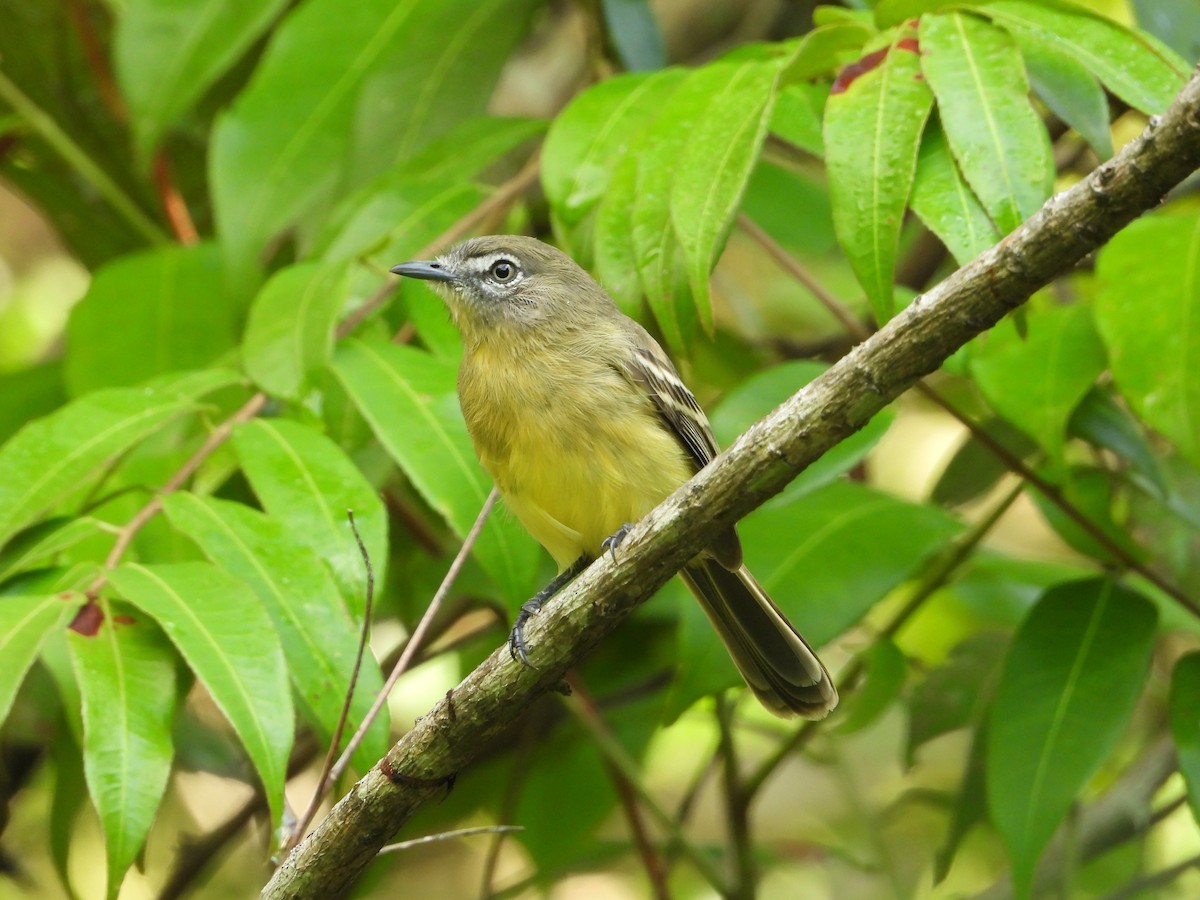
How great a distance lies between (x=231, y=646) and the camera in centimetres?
243

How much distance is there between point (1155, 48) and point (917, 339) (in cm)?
116

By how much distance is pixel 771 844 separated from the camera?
15.6 feet

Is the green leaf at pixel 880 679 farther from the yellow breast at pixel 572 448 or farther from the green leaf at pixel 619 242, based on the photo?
the green leaf at pixel 619 242

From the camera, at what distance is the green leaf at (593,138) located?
3.17 meters

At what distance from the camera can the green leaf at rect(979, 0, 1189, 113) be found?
2.64 meters

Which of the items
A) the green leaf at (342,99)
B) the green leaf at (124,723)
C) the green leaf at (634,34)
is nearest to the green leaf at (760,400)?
the green leaf at (634,34)

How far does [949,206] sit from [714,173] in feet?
1.56

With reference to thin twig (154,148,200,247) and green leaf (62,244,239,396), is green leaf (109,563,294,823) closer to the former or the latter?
green leaf (62,244,239,396)

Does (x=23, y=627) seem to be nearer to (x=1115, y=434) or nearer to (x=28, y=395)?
Answer: (x=28, y=395)

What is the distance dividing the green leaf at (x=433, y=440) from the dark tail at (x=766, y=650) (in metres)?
0.59

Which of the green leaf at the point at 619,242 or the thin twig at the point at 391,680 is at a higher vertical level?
the green leaf at the point at 619,242

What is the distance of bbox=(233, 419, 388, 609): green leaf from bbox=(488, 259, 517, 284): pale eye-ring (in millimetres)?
997

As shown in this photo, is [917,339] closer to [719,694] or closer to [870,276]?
[870,276]

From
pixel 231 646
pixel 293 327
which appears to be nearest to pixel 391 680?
pixel 231 646
